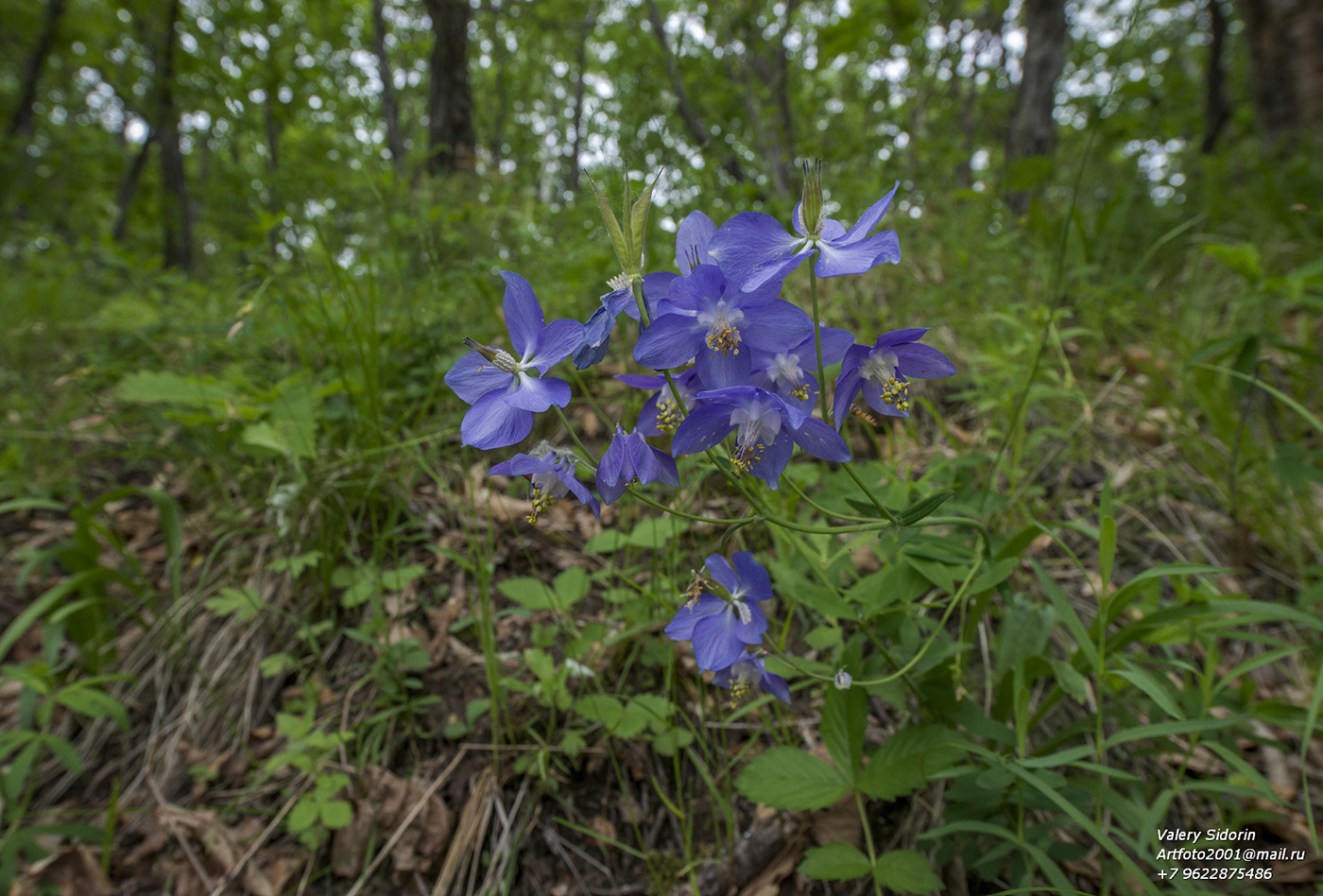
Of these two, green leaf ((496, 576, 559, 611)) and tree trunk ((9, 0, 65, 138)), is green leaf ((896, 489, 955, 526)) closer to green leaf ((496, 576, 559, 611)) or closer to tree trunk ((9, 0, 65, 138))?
green leaf ((496, 576, 559, 611))

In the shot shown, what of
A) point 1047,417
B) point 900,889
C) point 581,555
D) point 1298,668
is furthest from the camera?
point 1047,417

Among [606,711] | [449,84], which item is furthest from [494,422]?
[449,84]

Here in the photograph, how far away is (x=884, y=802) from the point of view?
4.61 ft

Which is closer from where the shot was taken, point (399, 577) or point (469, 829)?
point (469, 829)

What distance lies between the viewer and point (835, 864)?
1.11 m

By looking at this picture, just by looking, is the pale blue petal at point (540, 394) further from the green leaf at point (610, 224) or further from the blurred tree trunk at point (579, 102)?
the blurred tree trunk at point (579, 102)

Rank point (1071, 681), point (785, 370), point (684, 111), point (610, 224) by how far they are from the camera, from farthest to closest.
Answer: point (684, 111)
point (1071, 681)
point (785, 370)
point (610, 224)

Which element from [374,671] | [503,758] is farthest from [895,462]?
[374,671]

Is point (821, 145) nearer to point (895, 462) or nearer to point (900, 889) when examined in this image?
point (895, 462)

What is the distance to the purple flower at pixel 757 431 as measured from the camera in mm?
764

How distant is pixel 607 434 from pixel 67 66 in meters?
18.0

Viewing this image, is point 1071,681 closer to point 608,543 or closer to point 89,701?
point 608,543

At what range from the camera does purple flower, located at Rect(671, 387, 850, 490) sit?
0.76 meters

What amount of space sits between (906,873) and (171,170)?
10.7 m
